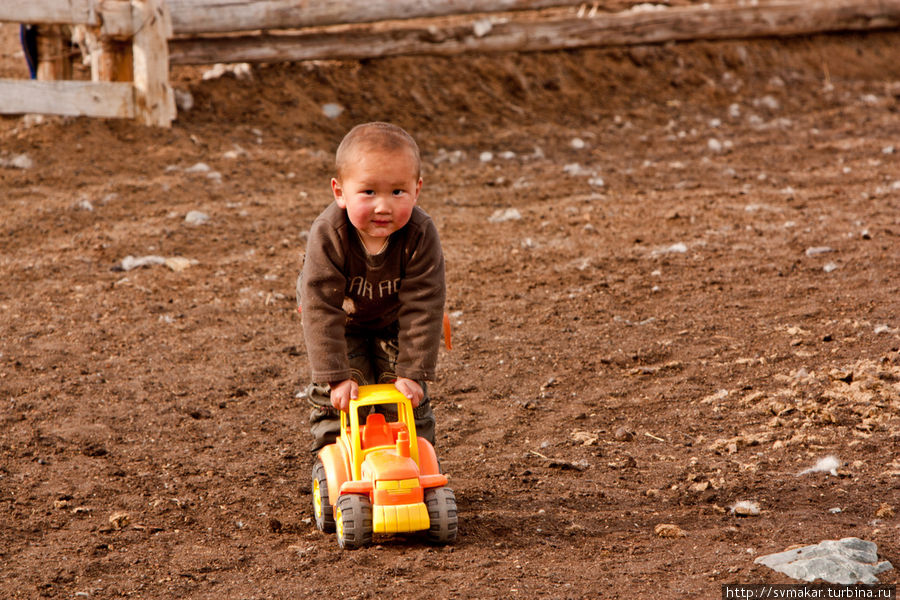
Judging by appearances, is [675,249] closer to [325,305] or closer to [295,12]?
[325,305]

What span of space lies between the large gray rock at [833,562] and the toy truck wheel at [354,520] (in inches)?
50.5

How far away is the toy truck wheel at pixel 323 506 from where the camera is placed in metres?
3.69

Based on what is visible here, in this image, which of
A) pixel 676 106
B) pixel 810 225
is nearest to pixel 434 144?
pixel 676 106

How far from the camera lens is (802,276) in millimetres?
6492

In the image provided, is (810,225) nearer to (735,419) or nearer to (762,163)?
(762,163)

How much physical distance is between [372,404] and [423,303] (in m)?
0.40

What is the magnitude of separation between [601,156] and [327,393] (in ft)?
21.4

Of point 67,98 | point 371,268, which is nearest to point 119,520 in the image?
point 371,268

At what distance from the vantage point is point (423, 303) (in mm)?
3637

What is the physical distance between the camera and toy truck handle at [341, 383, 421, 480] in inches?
139

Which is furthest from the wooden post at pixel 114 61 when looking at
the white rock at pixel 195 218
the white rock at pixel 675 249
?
the white rock at pixel 675 249

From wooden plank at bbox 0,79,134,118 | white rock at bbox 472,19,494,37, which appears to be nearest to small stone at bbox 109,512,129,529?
wooden plank at bbox 0,79,134,118

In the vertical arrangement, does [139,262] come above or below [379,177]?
above

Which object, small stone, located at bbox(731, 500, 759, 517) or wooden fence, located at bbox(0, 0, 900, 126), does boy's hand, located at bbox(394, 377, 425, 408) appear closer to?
small stone, located at bbox(731, 500, 759, 517)
